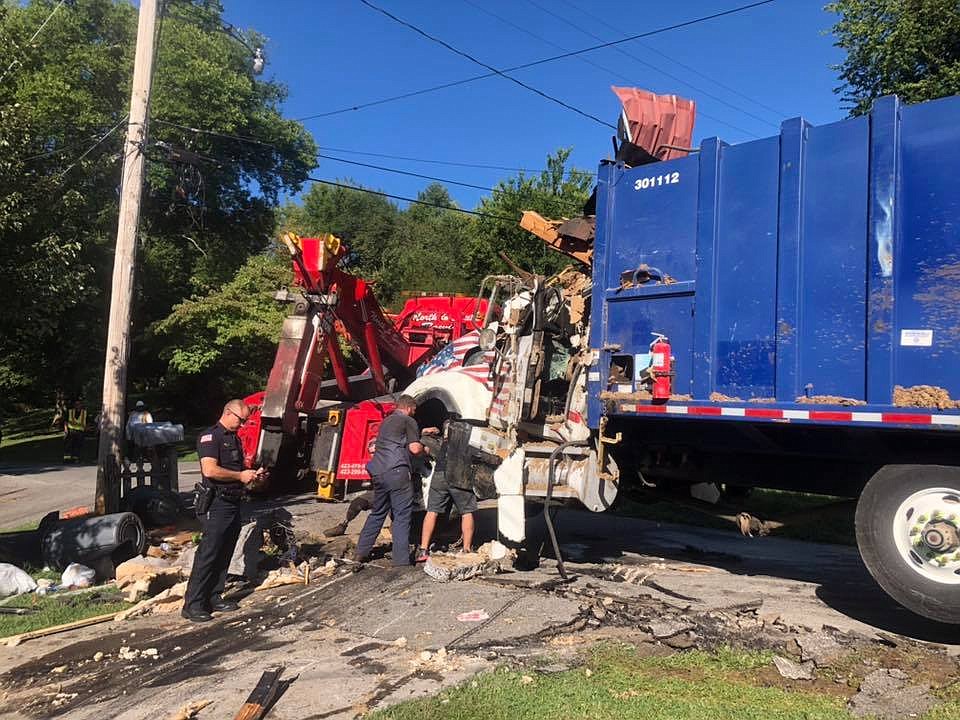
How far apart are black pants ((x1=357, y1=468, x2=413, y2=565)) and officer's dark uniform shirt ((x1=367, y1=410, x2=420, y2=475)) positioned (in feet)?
0.21

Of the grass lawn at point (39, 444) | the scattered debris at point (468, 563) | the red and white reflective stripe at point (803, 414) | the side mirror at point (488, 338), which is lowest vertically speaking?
the grass lawn at point (39, 444)

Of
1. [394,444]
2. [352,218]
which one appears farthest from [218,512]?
[352,218]

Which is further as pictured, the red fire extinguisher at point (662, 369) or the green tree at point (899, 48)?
the green tree at point (899, 48)

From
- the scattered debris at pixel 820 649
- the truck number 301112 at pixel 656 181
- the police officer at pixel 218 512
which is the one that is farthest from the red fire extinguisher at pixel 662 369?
the police officer at pixel 218 512

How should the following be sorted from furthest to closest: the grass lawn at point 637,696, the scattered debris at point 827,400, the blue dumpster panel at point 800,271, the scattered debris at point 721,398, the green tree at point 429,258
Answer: the green tree at point 429,258 → the scattered debris at point 721,398 → the scattered debris at point 827,400 → the blue dumpster panel at point 800,271 → the grass lawn at point 637,696

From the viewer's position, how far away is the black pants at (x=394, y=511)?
6931 millimetres

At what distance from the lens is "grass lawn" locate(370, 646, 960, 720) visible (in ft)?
12.3

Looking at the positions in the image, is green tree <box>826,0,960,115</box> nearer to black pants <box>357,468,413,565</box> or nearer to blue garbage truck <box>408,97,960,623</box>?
blue garbage truck <box>408,97,960,623</box>

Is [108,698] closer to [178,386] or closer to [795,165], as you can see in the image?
[795,165]

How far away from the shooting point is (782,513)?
681 centimetres

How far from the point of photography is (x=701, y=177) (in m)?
5.56

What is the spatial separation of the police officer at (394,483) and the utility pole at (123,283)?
10.8 feet

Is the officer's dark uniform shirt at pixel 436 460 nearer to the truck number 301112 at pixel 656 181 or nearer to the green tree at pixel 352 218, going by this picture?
the truck number 301112 at pixel 656 181

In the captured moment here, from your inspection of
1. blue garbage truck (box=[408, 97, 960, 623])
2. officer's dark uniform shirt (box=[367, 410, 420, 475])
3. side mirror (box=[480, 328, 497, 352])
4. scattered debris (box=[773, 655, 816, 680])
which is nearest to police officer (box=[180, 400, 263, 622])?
officer's dark uniform shirt (box=[367, 410, 420, 475])
